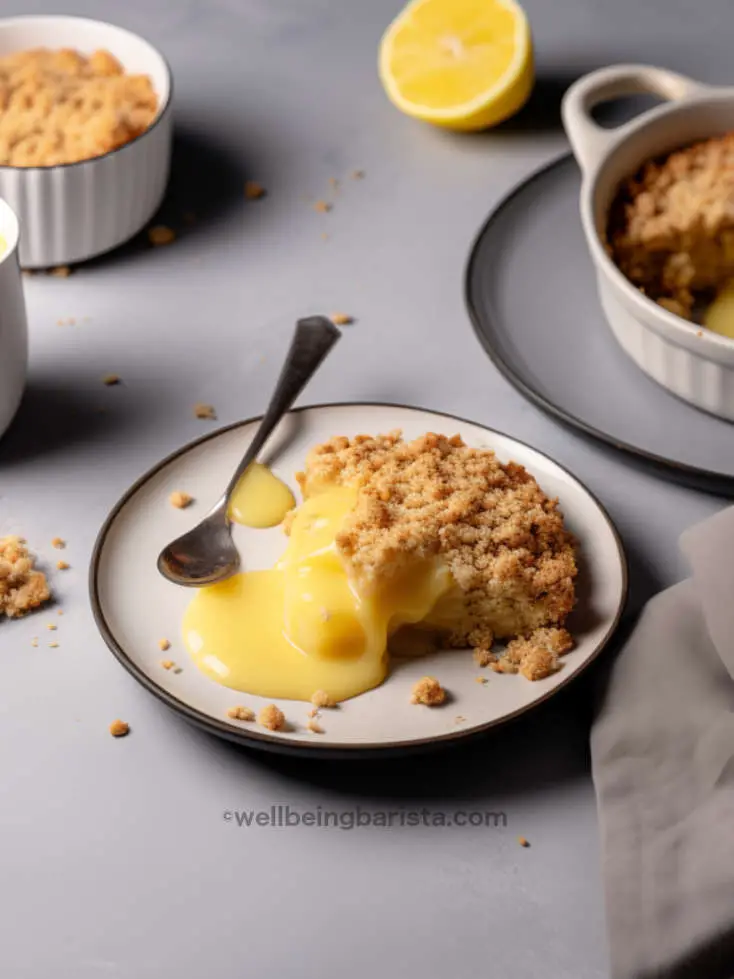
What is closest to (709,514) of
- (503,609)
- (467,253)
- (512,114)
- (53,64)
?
(503,609)

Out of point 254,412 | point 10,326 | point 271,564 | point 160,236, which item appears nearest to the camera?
point 271,564

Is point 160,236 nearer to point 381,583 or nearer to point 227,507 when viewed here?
point 227,507

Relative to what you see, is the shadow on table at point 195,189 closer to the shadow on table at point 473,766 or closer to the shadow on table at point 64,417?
the shadow on table at point 64,417

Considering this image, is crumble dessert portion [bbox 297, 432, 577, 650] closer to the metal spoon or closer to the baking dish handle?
the metal spoon

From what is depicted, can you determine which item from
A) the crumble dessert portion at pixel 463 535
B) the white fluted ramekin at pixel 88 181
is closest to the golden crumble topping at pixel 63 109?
the white fluted ramekin at pixel 88 181

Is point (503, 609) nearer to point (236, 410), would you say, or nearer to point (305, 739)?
point (305, 739)

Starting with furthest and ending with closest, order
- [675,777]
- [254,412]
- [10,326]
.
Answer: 1. [254,412]
2. [10,326]
3. [675,777]

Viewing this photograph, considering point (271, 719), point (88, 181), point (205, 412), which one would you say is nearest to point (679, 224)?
point (205, 412)

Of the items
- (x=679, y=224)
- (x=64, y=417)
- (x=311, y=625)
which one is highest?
(x=679, y=224)
